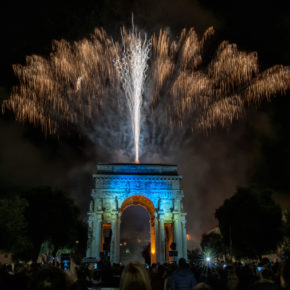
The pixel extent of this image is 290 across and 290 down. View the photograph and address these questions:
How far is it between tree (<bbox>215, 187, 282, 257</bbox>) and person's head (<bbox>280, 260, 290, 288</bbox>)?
44.0 metres

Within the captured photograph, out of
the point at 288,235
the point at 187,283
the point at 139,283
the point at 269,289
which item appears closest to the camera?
the point at 139,283

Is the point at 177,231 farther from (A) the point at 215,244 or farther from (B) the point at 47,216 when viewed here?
(A) the point at 215,244

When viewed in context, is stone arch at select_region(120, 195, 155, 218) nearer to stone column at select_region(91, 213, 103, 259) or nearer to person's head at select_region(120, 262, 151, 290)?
stone column at select_region(91, 213, 103, 259)

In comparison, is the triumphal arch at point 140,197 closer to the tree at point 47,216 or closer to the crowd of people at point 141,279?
the tree at point 47,216

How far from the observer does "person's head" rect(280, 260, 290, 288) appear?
15.9 feet

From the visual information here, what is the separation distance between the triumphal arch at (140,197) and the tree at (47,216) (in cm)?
434

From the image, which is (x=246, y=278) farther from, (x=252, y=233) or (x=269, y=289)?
(x=252, y=233)

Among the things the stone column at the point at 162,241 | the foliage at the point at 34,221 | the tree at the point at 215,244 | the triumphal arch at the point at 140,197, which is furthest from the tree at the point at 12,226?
the tree at the point at 215,244

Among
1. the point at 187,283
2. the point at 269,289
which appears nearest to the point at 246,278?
the point at 187,283

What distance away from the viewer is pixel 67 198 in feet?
172

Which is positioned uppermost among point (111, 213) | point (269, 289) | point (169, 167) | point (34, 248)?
point (169, 167)

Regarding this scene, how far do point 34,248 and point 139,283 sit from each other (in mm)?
48093

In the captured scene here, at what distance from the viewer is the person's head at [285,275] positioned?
4859 millimetres

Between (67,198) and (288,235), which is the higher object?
(67,198)
